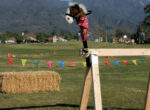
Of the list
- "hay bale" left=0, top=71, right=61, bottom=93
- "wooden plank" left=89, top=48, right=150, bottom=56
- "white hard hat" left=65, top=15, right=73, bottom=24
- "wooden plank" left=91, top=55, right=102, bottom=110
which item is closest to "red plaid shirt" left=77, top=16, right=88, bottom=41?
"white hard hat" left=65, top=15, right=73, bottom=24

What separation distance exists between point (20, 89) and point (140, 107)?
4.37 m

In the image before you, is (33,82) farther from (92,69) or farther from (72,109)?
(92,69)

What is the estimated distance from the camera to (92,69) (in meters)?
6.14

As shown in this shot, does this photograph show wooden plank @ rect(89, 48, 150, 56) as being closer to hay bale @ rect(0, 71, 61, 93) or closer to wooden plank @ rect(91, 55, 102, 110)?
→ wooden plank @ rect(91, 55, 102, 110)

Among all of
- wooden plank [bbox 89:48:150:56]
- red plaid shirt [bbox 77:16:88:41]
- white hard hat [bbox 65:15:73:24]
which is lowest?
wooden plank [bbox 89:48:150:56]

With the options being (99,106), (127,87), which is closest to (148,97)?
(99,106)

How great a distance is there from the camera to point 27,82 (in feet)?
37.8

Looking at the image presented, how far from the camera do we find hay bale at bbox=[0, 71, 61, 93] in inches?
447

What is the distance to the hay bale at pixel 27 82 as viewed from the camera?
37.2 feet

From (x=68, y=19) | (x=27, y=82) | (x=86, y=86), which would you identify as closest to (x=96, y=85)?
(x=86, y=86)

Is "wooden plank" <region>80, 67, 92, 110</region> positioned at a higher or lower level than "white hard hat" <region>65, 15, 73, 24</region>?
lower

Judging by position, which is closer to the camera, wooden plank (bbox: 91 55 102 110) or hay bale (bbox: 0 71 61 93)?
wooden plank (bbox: 91 55 102 110)

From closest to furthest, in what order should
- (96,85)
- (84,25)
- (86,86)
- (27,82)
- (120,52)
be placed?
(96,85) → (120,52) → (86,86) → (84,25) → (27,82)

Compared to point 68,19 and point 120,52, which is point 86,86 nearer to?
point 120,52
